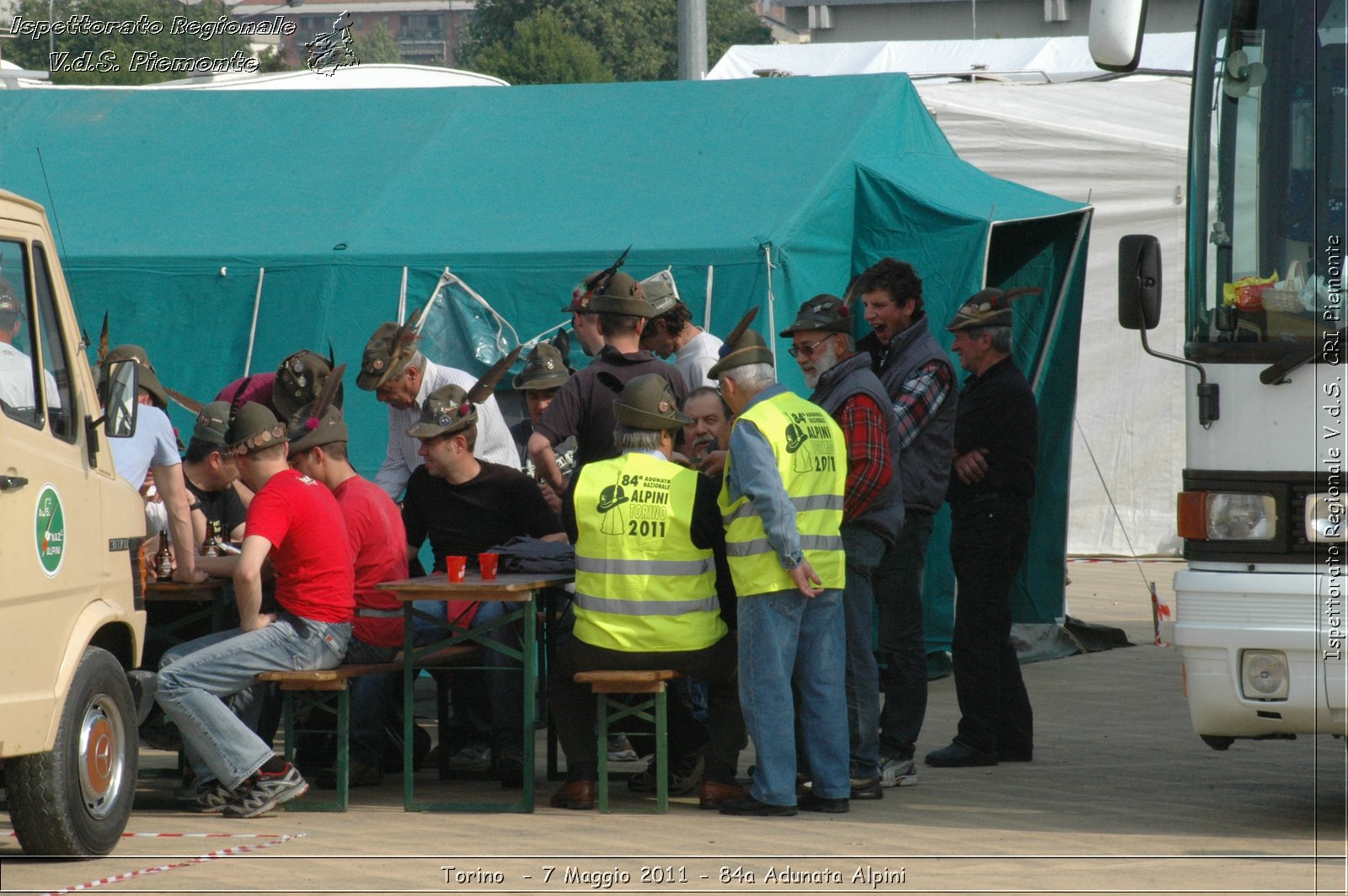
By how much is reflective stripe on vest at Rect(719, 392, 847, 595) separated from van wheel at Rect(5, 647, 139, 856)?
7.36 ft

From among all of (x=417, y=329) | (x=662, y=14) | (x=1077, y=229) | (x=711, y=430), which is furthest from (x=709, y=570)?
(x=662, y=14)

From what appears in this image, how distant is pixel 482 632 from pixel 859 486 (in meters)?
1.60

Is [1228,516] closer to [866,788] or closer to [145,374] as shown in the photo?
[866,788]

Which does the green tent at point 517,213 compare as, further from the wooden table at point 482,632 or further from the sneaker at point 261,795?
the sneaker at point 261,795

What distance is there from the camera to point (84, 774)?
19.0ft

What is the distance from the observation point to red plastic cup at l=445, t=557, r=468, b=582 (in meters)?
6.70

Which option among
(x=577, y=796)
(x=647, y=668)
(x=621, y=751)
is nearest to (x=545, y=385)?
(x=621, y=751)

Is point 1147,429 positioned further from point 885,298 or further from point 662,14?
point 662,14

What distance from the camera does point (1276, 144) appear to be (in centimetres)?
594

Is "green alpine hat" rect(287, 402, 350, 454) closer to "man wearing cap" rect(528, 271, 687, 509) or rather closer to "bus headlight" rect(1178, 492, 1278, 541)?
"man wearing cap" rect(528, 271, 687, 509)

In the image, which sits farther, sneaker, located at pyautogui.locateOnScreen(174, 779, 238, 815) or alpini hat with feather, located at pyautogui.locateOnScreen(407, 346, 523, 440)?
alpini hat with feather, located at pyautogui.locateOnScreen(407, 346, 523, 440)

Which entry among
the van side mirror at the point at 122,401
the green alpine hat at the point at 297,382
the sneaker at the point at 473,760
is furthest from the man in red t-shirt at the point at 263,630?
the green alpine hat at the point at 297,382

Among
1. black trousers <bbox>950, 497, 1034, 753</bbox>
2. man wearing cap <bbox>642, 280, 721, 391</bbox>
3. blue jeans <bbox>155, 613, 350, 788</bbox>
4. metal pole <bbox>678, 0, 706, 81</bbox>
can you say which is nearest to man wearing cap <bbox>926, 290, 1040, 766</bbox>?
black trousers <bbox>950, 497, 1034, 753</bbox>

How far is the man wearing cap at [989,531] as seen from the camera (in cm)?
768
